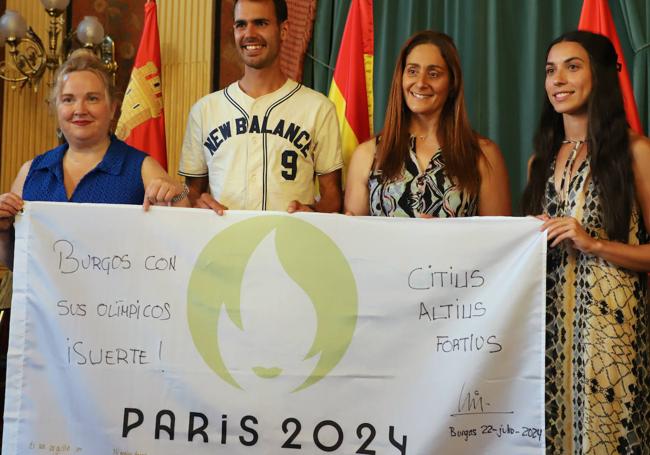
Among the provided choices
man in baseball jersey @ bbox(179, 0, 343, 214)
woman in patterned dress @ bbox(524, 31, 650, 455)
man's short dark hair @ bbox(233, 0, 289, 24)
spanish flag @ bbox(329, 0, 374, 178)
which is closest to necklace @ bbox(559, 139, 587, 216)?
woman in patterned dress @ bbox(524, 31, 650, 455)

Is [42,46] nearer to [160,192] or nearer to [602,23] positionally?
[160,192]

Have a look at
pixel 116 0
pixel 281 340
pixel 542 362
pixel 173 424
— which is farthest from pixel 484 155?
pixel 116 0

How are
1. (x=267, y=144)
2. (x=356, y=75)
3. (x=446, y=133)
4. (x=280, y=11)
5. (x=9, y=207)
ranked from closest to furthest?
(x=9, y=207), (x=446, y=133), (x=267, y=144), (x=280, y=11), (x=356, y=75)

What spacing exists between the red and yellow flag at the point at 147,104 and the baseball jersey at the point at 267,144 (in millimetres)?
1320

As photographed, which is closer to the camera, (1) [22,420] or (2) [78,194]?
(1) [22,420]

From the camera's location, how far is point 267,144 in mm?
2768

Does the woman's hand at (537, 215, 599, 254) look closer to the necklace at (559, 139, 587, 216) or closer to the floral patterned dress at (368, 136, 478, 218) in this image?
the necklace at (559, 139, 587, 216)

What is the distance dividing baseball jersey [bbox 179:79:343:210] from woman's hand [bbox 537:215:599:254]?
85cm

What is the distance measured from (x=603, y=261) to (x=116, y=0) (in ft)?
11.8

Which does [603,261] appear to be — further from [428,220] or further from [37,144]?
[37,144]

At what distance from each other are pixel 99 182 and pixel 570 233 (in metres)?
1.39

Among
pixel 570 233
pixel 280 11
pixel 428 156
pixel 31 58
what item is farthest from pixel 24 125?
pixel 570 233

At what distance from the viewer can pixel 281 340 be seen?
2.30 m

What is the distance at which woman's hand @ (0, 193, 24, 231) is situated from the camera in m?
2.33
